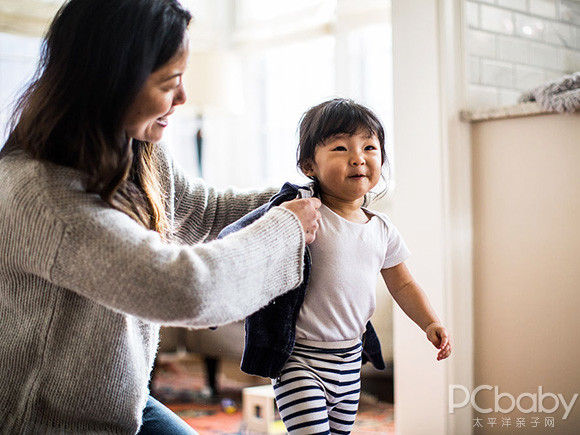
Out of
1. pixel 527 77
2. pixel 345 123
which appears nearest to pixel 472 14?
pixel 527 77

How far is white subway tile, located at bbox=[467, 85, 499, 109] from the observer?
7.74 feet

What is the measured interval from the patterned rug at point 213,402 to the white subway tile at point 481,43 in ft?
4.91

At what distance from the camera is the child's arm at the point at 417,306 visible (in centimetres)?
145

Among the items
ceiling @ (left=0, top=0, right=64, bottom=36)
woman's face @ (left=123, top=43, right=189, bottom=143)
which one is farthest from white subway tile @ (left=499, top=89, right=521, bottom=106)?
ceiling @ (left=0, top=0, right=64, bottom=36)

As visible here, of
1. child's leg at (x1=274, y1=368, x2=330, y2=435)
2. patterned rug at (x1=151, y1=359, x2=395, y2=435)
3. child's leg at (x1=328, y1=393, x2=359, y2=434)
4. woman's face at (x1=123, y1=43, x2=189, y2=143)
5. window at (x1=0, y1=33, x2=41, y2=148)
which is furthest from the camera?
window at (x1=0, y1=33, x2=41, y2=148)

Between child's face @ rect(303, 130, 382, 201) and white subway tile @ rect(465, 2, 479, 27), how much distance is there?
3.80ft

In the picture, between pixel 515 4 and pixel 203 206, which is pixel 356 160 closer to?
pixel 203 206

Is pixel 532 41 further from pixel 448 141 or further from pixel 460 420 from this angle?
pixel 460 420

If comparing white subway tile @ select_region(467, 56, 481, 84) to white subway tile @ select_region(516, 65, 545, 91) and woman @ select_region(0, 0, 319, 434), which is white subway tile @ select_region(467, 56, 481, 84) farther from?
woman @ select_region(0, 0, 319, 434)

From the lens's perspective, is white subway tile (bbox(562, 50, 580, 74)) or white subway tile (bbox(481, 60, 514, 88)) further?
white subway tile (bbox(562, 50, 580, 74))

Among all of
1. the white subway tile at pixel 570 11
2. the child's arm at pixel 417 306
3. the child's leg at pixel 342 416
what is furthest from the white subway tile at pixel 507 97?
the child's leg at pixel 342 416

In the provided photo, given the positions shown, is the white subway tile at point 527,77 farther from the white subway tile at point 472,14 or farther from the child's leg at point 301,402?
the child's leg at point 301,402

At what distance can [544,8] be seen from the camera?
2.60m

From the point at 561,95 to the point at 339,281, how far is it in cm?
111
